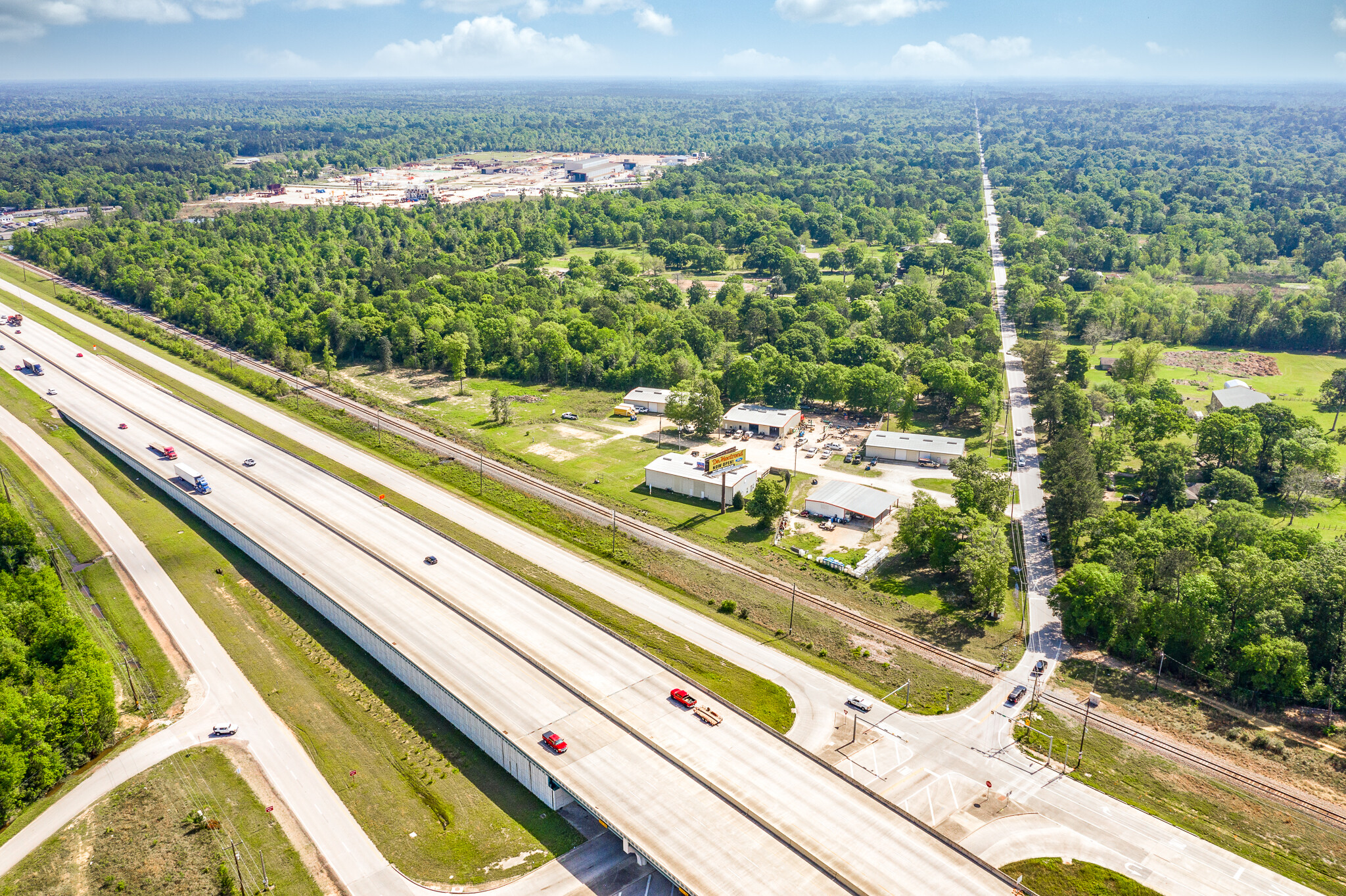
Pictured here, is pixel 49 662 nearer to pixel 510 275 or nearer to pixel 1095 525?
pixel 1095 525

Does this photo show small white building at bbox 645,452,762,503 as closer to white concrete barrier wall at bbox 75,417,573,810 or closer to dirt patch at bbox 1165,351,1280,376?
white concrete barrier wall at bbox 75,417,573,810

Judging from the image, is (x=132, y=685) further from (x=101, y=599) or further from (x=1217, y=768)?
(x=1217, y=768)

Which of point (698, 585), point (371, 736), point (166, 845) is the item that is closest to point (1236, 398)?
point (698, 585)

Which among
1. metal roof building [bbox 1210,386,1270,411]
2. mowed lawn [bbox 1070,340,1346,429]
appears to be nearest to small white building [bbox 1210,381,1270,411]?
metal roof building [bbox 1210,386,1270,411]

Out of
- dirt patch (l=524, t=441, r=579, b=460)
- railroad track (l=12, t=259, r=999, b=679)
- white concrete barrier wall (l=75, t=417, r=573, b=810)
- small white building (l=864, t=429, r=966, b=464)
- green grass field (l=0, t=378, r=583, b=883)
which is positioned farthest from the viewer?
dirt patch (l=524, t=441, r=579, b=460)

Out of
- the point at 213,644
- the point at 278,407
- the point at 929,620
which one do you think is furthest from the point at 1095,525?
the point at 278,407

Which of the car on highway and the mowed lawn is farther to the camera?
the mowed lawn
